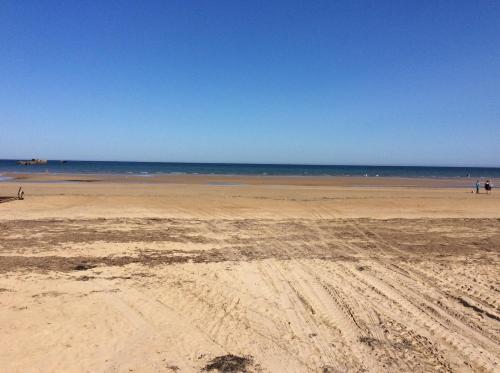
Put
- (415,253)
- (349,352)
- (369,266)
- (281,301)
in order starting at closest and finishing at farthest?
(349,352), (281,301), (369,266), (415,253)

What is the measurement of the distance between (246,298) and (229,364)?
217 centimetres

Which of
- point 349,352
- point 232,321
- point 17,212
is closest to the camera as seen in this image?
point 349,352

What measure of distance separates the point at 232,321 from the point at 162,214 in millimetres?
11038

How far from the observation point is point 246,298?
6.98m

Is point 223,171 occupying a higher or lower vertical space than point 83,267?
higher

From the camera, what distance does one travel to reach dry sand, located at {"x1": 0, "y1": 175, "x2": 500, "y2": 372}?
501cm

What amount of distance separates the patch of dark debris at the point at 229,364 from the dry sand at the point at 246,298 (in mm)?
20

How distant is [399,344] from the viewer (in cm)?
538

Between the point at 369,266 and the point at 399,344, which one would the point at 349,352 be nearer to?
the point at 399,344

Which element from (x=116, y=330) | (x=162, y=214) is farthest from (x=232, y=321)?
(x=162, y=214)

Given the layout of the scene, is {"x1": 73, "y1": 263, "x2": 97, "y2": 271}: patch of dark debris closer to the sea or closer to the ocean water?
the sea

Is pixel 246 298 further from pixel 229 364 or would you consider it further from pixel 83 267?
pixel 83 267

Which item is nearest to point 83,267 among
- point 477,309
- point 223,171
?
point 477,309

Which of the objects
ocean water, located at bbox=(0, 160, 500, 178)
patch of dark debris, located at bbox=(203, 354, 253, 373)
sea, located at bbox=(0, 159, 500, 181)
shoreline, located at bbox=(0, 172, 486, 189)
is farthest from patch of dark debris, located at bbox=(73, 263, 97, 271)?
ocean water, located at bbox=(0, 160, 500, 178)
